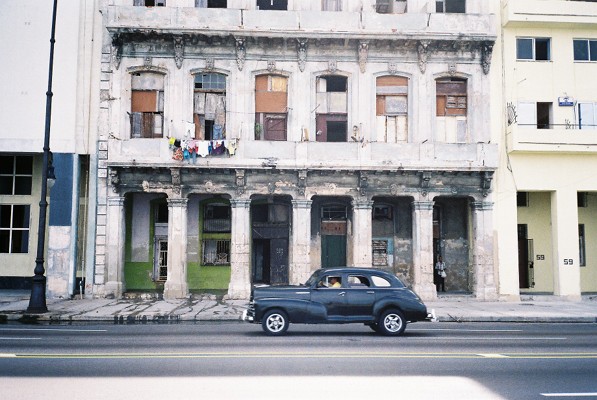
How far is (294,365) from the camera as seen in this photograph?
29.5 ft

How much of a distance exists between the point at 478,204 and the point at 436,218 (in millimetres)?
2283

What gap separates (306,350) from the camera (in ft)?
34.5

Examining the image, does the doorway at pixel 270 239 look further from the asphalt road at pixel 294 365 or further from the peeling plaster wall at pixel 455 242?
the asphalt road at pixel 294 365

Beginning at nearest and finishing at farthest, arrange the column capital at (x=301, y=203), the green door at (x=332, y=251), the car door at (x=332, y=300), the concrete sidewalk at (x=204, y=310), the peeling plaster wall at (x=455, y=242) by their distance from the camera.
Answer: the car door at (x=332, y=300) < the concrete sidewalk at (x=204, y=310) < the column capital at (x=301, y=203) < the peeling plaster wall at (x=455, y=242) < the green door at (x=332, y=251)

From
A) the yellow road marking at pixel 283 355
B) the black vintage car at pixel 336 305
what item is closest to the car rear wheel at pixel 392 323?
the black vintage car at pixel 336 305

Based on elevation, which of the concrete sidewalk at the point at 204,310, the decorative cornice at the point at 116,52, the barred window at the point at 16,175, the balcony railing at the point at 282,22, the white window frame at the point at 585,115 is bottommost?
the concrete sidewalk at the point at 204,310

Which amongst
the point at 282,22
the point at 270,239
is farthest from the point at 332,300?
the point at 282,22

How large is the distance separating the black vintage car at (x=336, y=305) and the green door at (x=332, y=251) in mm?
10312

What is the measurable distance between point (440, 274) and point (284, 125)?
9.50 metres

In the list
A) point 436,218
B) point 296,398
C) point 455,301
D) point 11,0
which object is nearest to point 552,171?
point 436,218

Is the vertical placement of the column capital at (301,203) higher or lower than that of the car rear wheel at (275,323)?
higher

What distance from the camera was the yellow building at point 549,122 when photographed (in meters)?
22.4

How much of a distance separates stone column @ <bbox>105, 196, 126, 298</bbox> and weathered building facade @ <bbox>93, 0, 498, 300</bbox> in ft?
0.19

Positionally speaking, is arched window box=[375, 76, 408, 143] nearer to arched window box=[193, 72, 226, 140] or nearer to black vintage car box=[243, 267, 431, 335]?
arched window box=[193, 72, 226, 140]
